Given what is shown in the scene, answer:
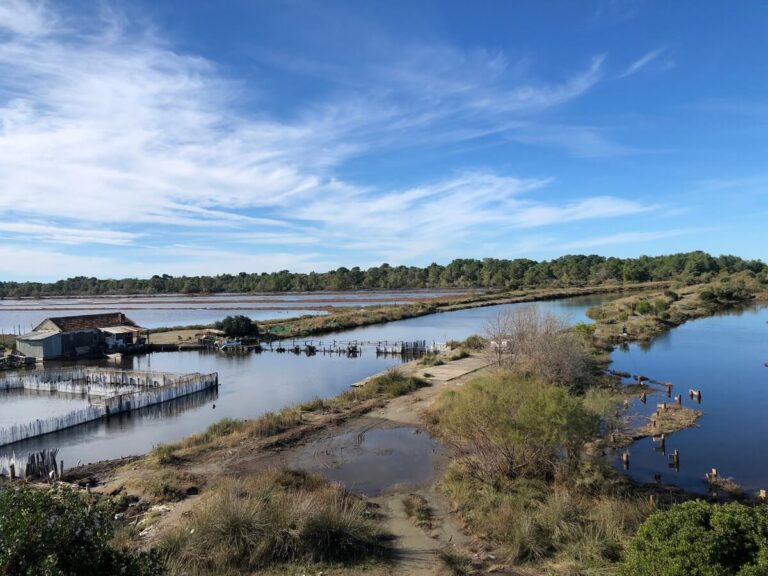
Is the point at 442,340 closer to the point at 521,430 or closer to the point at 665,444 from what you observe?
the point at 665,444

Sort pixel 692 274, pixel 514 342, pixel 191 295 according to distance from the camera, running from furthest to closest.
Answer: pixel 191 295 → pixel 692 274 → pixel 514 342

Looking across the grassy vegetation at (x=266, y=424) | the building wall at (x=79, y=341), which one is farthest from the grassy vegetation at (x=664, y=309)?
the building wall at (x=79, y=341)

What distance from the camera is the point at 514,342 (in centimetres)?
3338

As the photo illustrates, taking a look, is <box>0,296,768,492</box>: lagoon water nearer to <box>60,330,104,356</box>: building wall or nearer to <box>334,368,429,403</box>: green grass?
<box>334,368,429,403</box>: green grass

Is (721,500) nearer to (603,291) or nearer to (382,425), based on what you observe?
(382,425)

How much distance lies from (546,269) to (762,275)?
6032cm

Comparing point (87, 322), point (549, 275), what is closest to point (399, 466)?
point (87, 322)

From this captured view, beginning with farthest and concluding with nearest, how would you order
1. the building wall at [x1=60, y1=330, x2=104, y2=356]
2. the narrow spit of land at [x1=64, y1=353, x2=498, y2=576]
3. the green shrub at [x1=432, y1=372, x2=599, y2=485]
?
1. the building wall at [x1=60, y1=330, x2=104, y2=356]
2. the green shrub at [x1=432, y1=372, x2=599, y2=485]
3. the narrow spit of land at [x1=64, y1=353, x2=498, y2=576]

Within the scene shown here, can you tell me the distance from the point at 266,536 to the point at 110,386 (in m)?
30.6

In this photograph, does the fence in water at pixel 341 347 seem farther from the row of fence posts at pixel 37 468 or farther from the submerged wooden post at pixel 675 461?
the row of fence posts at pixel 37 468

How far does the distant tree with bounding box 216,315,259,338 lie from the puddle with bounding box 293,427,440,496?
1602 inches

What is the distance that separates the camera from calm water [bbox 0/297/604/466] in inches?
1045

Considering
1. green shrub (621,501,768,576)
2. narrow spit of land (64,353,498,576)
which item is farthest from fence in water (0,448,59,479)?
green shrub (621,501,768,576)

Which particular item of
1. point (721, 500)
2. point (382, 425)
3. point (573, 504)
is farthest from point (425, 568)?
point (382, 425)
